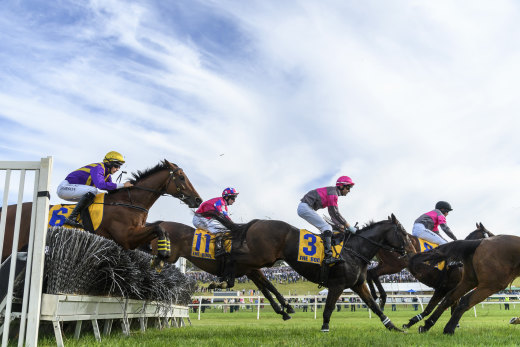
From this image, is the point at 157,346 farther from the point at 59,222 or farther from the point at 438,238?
the point at 438,238

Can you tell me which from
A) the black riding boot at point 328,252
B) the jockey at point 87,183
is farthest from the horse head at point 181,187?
the black riding boot at point 328,252

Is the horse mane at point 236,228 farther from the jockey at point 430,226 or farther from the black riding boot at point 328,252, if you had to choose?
the jockey at point 430,226

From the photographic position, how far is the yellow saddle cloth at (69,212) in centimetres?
630

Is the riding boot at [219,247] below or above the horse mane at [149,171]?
below

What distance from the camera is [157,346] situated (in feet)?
14.6

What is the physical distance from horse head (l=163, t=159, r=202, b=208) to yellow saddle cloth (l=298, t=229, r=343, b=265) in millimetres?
1966

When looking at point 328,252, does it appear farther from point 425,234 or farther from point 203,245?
point 425,234

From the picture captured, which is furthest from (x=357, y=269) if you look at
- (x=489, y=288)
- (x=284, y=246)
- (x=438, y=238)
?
(x=438, y=238)

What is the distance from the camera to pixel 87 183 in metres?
6.76

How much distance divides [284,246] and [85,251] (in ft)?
12.4

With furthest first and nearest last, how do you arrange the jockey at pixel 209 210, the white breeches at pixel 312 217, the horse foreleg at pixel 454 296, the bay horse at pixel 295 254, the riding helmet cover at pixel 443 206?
the riding helmet cover at pixel 443 206 → the jockey at pixel 209 210 → the white breeches at pixel 312 217 → the bay horse at pixel 295 254 → the horse foreleg at pixel 454 296

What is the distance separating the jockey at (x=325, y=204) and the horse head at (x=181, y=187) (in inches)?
86.2

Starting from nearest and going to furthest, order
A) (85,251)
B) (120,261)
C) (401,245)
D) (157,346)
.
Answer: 1. (157,346)
2. (85,251)
3. (120,261)
4. (401,245)

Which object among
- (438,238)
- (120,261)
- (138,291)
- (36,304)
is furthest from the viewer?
(438,238)
